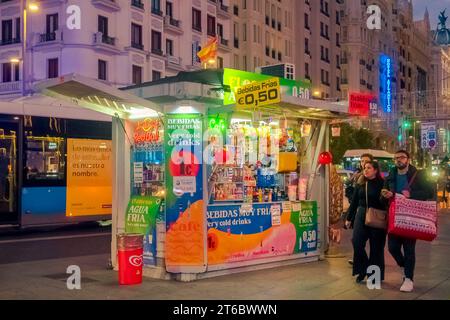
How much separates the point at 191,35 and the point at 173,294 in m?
42.0

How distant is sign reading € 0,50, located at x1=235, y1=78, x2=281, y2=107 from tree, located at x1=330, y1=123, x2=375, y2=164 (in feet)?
140

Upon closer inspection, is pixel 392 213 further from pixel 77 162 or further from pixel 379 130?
pixel 379 130

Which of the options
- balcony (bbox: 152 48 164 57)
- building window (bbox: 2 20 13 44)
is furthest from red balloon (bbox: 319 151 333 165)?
building window (bbox: 2 20 13 44)

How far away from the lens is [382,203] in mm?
8617

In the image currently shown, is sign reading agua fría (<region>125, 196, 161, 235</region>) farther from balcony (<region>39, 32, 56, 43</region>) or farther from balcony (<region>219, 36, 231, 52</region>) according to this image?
balcony (<region>219, 36, 231, 52</region>)

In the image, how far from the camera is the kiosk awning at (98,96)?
8586 millimetres

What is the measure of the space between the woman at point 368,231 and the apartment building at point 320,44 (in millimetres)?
51805

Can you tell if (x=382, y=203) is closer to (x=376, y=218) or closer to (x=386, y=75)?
(x=376, y=218)

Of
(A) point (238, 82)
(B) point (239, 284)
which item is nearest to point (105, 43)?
(A) point (238, 82)

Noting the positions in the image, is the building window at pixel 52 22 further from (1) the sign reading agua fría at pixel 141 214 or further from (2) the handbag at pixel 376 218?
(2) the handbag at pixel 376 218

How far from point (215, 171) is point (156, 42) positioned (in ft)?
122

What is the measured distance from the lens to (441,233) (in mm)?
16141

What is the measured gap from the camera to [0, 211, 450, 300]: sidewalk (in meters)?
8.04

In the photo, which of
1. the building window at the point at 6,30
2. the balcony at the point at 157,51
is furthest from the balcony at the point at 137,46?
the building window at the point at 6,30
